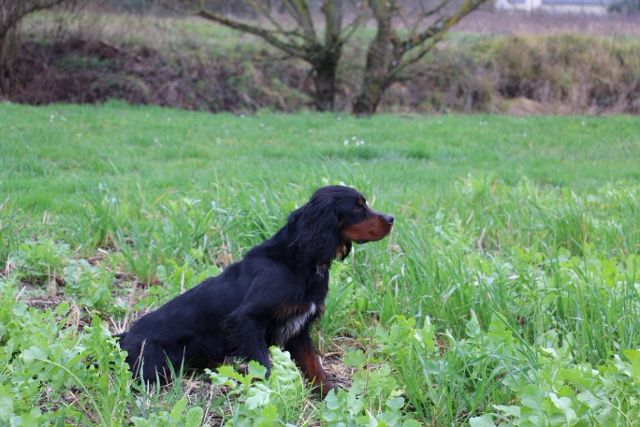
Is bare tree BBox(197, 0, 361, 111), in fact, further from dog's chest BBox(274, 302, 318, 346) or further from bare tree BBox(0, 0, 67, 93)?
dog's chest BBox(274, 302, 318, 346)

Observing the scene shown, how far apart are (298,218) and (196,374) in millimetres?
892

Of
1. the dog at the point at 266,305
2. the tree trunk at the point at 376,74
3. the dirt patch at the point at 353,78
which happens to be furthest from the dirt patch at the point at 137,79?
the dog at the point at 266,305

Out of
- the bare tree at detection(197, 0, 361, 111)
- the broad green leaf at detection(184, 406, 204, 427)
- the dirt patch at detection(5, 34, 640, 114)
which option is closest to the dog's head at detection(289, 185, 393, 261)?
the broad green leaf at detection(184, 406, 204, 427)

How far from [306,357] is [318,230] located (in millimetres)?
595

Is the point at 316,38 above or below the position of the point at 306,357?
below

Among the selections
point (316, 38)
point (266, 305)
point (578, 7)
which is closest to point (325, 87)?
point (316, 38)

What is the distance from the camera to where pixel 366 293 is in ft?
14.0

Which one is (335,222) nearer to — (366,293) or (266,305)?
(266,305)

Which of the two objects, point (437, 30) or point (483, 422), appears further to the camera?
point (437, 30)

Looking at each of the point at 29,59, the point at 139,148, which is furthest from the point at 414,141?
the point at 29,59

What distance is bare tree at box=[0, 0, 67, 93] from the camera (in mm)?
16750

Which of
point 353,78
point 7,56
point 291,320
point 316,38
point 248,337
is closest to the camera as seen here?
point 248,337

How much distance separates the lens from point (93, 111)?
15.0 m

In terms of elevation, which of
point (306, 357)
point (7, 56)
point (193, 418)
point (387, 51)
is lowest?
point (7, 56)
